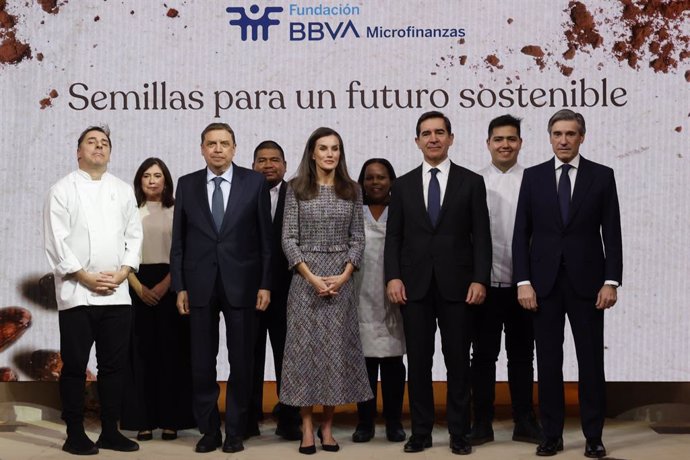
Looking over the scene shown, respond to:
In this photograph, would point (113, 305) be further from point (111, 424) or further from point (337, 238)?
point (337, 238)

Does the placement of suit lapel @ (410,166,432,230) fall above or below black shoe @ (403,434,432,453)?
above

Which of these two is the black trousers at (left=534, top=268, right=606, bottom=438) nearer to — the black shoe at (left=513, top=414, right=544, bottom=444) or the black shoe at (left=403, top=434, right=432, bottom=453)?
the black shoe at (left=513, top=414, right=544, bottom=444)

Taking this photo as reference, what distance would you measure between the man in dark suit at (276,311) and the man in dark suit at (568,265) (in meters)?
1.08

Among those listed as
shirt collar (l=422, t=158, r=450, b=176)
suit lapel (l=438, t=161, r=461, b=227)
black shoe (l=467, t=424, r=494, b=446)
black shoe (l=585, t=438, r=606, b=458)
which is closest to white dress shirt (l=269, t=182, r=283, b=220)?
shirt collar (l=422, t=158, r=450, b=176)

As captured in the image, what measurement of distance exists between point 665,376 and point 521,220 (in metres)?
1.47

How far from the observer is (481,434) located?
4285 millimetres

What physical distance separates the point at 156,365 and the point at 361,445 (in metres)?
1.04

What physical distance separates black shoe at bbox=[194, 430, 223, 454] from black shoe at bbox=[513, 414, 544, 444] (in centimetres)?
Answer: 138

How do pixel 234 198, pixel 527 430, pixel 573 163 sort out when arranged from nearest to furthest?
1. pixel 573 163
2. pixel 234 198
3. pixel 527 430

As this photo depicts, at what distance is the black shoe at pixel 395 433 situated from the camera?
14.1ft

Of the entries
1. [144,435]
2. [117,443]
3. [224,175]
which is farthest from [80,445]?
[224,175]

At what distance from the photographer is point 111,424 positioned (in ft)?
13.6

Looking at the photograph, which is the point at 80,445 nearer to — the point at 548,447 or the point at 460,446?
the point at 460,446

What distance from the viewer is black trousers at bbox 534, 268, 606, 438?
392cm
